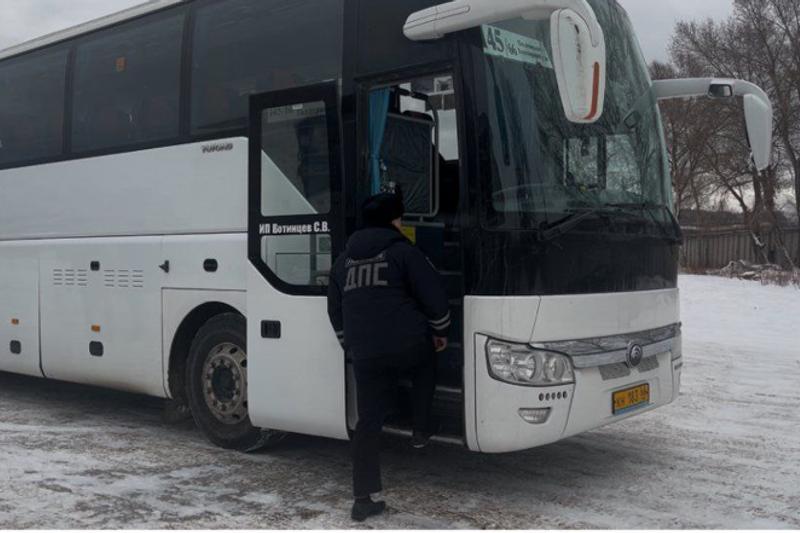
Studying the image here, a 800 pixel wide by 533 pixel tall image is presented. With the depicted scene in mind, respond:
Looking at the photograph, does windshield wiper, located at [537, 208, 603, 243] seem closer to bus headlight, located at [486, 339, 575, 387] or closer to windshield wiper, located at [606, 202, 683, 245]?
windshield wiper, located at [606, 202, 683, 245]

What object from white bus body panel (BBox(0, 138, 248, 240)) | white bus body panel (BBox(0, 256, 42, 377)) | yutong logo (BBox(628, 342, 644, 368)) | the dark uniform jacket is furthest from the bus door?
white bus body panel (BBox(0, 256, 42, 377))

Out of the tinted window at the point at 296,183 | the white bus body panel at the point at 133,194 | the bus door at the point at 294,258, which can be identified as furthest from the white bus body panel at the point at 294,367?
the white bus body panel at the point at 133,194

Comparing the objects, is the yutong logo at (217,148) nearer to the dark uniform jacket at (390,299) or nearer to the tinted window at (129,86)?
the tinted window at (129,86)

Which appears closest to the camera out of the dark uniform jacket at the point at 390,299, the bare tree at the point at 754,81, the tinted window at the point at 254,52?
the dark uniform jacket at the point at 390,299

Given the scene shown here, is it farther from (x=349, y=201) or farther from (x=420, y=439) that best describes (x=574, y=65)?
(x=420, y=439)

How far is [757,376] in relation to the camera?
11086mm

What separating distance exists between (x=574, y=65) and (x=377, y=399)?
7.48 ft

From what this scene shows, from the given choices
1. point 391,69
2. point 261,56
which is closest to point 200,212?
point 261,56

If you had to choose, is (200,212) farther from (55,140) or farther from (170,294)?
(55,140)

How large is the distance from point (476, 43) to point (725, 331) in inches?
470

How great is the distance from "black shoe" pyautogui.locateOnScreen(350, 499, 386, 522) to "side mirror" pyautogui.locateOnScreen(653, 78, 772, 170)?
12.2ft

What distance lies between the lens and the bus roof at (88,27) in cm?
783

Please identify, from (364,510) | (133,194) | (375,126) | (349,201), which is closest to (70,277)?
(133,194)

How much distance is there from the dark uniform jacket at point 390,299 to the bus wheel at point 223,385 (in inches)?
68.0
